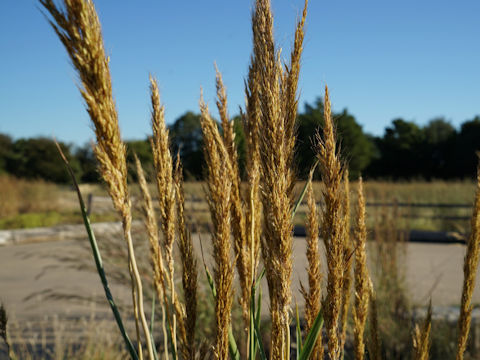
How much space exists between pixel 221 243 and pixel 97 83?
0.48 meters

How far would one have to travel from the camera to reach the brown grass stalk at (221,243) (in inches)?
42.6

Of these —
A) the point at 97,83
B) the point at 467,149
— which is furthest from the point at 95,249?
the point at 467,149

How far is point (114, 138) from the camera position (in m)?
0.89

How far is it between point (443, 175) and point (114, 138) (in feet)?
112

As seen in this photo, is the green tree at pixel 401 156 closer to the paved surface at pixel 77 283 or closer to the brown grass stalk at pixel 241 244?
the paved surface at pixel 77 283

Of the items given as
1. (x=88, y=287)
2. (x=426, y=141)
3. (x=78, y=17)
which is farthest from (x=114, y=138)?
(x=426, y=141)

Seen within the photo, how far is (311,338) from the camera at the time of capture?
1.19 m

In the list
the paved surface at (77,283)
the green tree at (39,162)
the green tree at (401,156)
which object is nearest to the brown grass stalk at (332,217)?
the paved surface at (77,283)

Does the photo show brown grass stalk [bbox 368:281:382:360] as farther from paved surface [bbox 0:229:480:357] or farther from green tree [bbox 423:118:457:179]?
green tree [bbox 423:118:457:179]

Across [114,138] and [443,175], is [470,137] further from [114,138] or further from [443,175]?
[114,138]

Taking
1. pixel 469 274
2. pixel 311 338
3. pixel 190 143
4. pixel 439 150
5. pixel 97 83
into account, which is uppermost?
pixel 439 150

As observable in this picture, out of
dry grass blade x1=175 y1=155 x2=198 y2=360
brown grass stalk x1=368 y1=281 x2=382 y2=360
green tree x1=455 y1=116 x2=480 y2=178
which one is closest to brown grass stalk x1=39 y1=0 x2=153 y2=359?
dry grass blade x1=175 y1=155 x2=198 y2=360

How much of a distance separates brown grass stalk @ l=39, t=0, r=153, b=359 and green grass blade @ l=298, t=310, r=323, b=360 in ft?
1.71

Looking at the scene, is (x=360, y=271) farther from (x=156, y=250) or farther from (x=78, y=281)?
(x=78, y=281)
